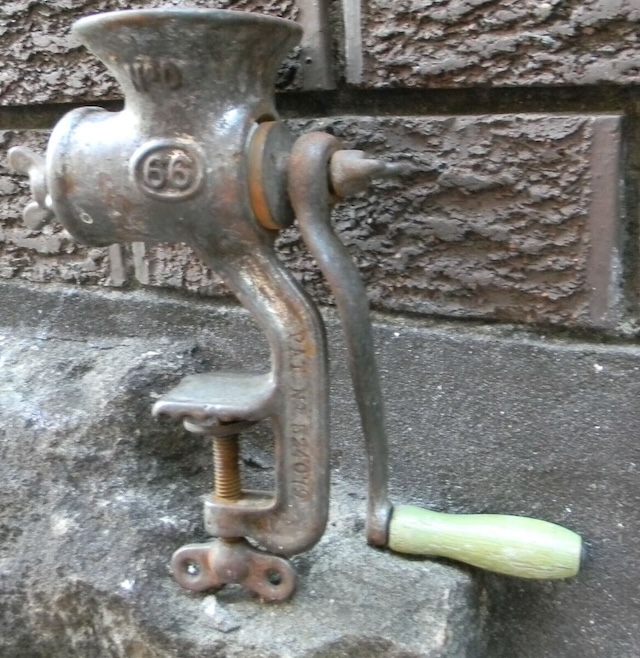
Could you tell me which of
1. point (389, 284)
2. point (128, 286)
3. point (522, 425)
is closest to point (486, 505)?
point (522, 425)

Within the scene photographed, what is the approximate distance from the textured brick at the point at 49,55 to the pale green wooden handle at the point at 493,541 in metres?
0.47

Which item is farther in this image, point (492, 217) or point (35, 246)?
point (35, 246)

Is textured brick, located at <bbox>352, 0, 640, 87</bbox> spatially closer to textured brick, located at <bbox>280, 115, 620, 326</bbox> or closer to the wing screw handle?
textured brick, located at <bbox>280, 115, 620, 326</bbox>

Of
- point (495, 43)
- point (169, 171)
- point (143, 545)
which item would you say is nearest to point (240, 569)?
point (143, 545)

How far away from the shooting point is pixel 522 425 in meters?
0.63

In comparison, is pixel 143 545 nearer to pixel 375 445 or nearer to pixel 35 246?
pixel 375 445

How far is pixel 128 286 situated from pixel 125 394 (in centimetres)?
14

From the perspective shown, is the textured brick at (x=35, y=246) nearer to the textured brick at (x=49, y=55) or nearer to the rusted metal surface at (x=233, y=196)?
the textured brick at (x=49, y=55)

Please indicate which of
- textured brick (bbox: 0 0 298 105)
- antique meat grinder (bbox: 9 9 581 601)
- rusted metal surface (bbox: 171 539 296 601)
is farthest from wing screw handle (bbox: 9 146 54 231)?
rusted metal surface (bbox: 171 539 296 601)

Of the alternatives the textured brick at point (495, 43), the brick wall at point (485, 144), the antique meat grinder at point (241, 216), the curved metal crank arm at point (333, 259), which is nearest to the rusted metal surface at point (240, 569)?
the antique meat grinder at point (241, 216)

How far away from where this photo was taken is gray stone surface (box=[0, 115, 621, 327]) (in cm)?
57

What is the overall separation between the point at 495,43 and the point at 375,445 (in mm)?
308

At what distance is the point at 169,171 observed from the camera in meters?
0.51

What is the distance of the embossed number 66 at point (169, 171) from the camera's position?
0.51 m
